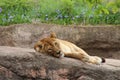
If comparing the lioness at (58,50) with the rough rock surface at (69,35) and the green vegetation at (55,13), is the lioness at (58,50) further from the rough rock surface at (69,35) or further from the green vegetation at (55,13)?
the green vegetation at (55,13)

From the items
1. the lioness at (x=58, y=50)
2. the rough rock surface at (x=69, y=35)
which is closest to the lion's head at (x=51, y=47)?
the lioness at (x=58, y=50)

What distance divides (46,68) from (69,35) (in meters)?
2.92

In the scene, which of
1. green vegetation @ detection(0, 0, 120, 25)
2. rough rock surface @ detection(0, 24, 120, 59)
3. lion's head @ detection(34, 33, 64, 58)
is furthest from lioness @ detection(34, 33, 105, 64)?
green vegetation @ detection(0, 0, 120, 25)

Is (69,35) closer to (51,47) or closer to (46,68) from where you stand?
(46,68)

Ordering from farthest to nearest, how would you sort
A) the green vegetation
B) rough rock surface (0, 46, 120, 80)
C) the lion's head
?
the green vegetation
rough rock surface (0, 46, 120, 80)
the lion's head

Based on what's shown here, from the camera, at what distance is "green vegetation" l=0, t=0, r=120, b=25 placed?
1045cm

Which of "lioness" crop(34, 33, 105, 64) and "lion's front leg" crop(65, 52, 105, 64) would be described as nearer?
"lioness" crop(34, 33, 105, 64)

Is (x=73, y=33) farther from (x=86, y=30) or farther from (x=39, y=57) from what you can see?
(x=39, y=57)

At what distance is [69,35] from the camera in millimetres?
9562

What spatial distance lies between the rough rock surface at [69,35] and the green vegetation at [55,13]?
847 millimetres

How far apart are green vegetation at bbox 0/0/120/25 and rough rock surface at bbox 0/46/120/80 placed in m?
3.59

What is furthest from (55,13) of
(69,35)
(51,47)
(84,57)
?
(51,47)

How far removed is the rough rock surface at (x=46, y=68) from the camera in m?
6.65

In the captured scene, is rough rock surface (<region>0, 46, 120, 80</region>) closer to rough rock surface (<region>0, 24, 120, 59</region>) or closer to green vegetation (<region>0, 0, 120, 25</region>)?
rough rock surface (<region>0, 24, 120, 59</region>)
